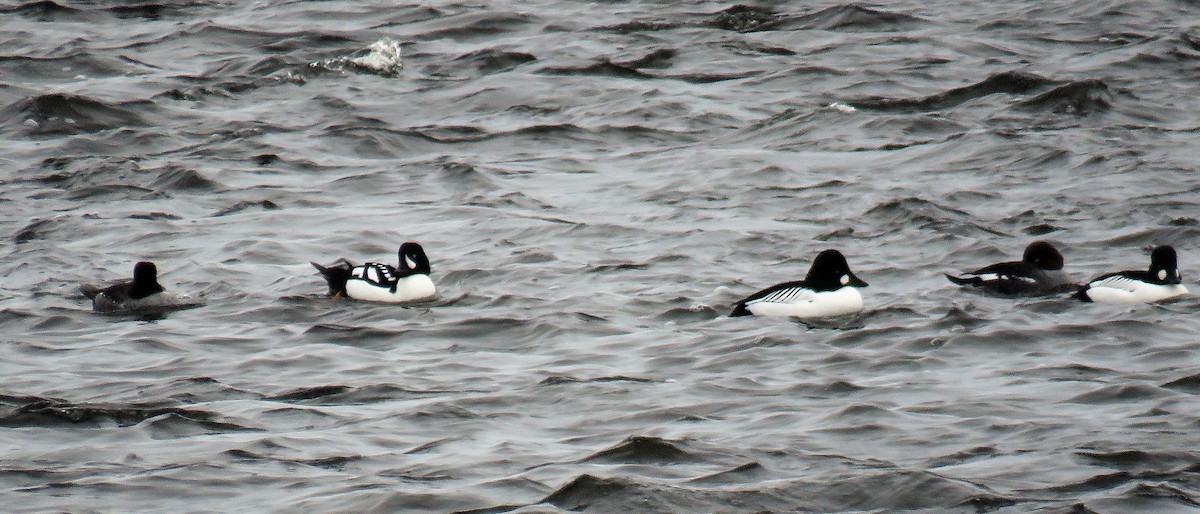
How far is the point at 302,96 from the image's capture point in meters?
21.8

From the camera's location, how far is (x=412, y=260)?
14.1 m

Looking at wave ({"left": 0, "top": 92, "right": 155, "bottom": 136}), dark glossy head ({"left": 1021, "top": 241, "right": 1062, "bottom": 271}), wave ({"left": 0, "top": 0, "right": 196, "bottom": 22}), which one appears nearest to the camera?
dark glossy head ({"left": 1021, "top": 241, "right": 1062, "bottom": 271})

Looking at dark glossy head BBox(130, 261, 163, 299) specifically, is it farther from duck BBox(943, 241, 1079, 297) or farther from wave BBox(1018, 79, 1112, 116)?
wave BBox(1018, 79, 1112, 116)

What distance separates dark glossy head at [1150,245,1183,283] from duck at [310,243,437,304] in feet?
18.3

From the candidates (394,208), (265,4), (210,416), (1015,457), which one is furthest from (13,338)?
(265,4)

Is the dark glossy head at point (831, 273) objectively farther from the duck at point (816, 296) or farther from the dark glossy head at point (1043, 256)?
the dark glossy head at point (1043, 256)

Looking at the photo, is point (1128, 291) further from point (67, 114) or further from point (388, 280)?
point (67, 114)

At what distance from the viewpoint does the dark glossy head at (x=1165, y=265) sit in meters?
13.0

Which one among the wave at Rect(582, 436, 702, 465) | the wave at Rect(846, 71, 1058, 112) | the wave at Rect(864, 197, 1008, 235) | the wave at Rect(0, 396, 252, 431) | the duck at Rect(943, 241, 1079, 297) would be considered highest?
the wave at Rect(582, 436, 702, 465)

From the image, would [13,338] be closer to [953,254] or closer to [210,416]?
[210,416]

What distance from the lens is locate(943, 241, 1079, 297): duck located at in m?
13.2

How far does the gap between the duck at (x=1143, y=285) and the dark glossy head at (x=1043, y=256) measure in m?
0.38

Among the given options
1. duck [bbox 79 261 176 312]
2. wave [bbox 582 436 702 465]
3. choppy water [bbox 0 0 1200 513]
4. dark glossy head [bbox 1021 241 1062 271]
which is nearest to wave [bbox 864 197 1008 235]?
choppy water [bbox 0 0 1200 513]

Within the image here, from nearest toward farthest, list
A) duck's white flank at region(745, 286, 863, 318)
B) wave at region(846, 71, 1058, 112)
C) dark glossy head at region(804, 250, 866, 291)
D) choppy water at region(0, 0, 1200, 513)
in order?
choppy water at region(0, 0, 1200, 513), duck's white flank at region(745, 286, 863, 318), dark glossy head at region(804, 250, 866, 291), wave at region(846, 71, 1058, 112)
